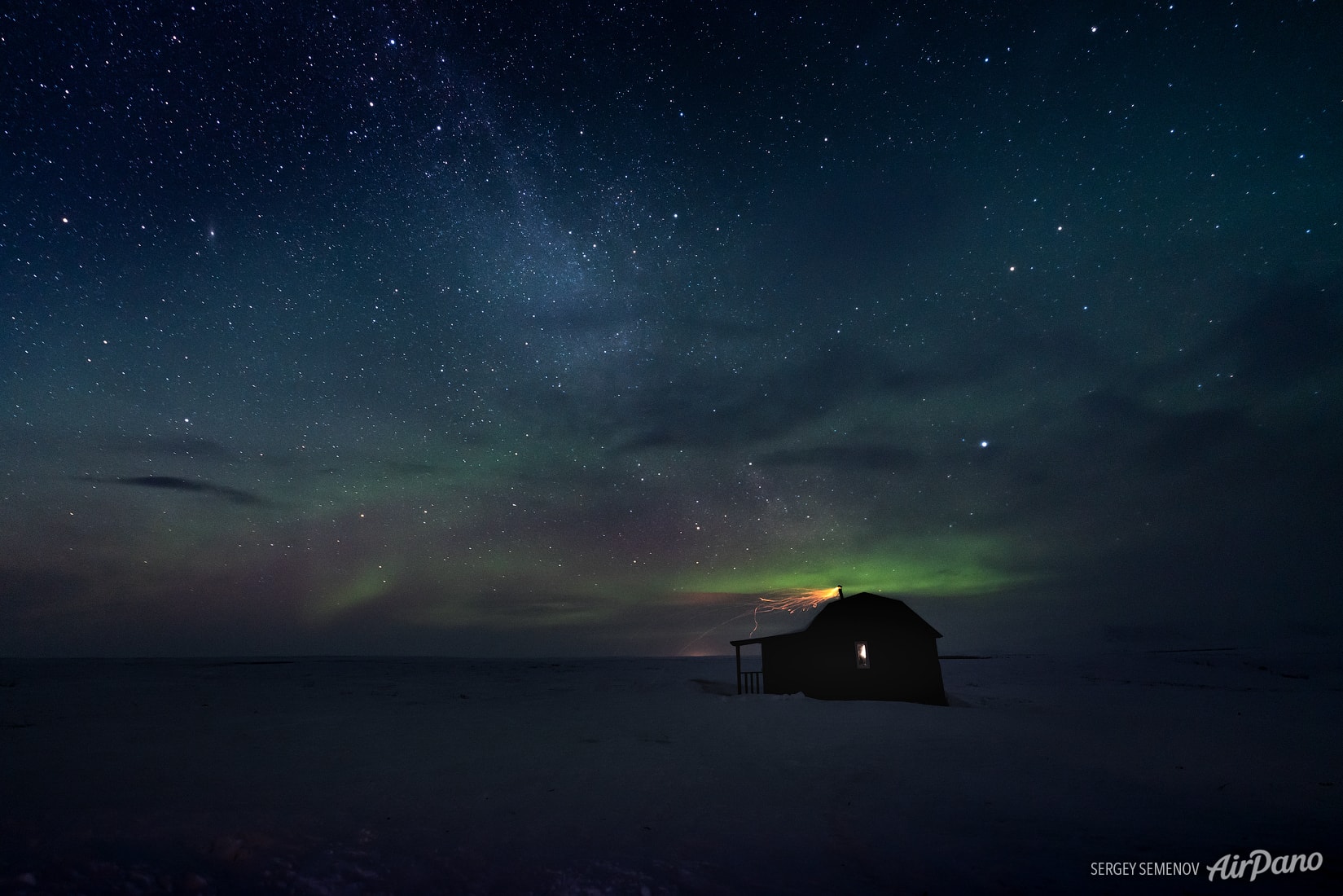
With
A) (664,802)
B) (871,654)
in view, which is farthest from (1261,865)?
(871,654)

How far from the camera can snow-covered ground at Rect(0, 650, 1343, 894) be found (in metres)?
6.83

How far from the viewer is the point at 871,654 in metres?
25.7

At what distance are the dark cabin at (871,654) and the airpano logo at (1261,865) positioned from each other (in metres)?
19.2

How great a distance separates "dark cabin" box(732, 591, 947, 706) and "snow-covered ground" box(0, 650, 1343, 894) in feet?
10.2

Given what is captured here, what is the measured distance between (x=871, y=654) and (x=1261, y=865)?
1956 cm

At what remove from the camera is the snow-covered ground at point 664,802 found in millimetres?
6828

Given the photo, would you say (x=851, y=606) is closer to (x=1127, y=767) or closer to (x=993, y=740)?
(x=993, y=740)

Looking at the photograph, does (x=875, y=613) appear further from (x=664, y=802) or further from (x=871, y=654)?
(x=664, y=802)

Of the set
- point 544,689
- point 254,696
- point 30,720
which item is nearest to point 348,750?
point 30,720

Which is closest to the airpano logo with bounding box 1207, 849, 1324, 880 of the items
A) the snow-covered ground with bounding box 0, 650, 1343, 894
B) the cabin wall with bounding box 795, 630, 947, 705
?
the snow-covered ground with bounding box 0, 650, 1343, 894

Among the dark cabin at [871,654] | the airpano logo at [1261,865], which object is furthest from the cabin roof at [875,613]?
the airpano logo at [1261,865]

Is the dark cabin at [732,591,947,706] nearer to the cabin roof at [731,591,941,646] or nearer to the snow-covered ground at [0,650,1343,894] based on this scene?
the cabin roof at [731,591,941,646]

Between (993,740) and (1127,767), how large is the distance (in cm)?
343

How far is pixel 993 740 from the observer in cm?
1549
